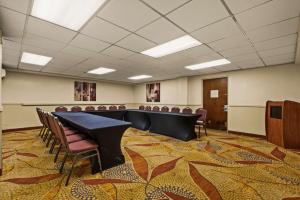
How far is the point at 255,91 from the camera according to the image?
17.4 feet

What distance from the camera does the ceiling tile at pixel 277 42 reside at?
2852 millimetres

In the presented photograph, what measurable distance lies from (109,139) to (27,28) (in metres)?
2.25

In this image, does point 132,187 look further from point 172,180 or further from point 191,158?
point 191,158

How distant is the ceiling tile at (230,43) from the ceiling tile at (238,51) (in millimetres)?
193

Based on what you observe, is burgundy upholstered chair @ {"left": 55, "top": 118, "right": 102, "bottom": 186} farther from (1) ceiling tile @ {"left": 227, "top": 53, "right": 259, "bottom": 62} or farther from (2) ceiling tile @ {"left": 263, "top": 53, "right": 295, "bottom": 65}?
(2) ceiling tile @ {"left": 263, "top": 53, "right": 295, "bottom": 65}

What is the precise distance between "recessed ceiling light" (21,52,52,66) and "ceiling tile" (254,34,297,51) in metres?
5.20

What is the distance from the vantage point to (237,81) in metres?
5.71

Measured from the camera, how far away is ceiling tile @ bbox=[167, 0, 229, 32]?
6.17ft

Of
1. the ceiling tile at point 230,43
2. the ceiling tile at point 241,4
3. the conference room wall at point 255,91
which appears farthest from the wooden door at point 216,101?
the ceiling tile at point 241,4

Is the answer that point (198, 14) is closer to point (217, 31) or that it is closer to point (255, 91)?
point (217, 31)

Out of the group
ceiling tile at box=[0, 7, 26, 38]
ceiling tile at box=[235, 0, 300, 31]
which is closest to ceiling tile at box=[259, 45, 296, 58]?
ceiling tile at box=[235, 0, 300, 31]

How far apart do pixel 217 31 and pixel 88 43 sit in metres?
2.44

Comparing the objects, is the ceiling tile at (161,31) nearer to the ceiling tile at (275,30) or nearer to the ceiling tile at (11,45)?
the ceiling tile at (275,30)

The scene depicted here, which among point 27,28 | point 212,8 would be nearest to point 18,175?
point 27,28
